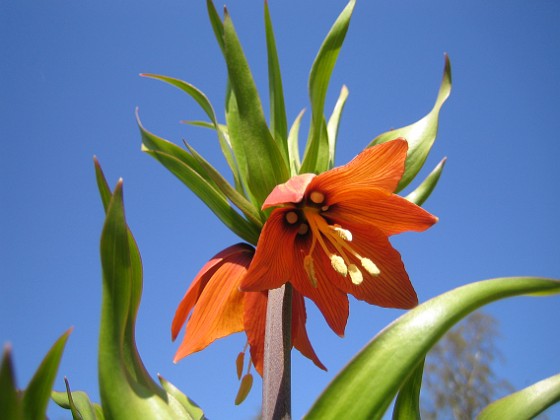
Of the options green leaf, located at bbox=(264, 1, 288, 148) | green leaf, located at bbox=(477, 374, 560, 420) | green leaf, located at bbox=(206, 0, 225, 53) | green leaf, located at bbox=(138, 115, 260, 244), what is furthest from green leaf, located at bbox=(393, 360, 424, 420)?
green leaf, located at bbox=(206, 0, 225, 53)

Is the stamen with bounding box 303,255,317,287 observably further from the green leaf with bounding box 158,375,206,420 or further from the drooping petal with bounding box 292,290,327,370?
the green leaf with bounding box 158,375,206,420

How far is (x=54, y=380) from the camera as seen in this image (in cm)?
47

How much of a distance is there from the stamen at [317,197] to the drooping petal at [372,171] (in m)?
0.01

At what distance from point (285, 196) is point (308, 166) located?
6.3 inches

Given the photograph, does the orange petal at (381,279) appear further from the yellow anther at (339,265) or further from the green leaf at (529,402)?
the green leaf at (529,402)

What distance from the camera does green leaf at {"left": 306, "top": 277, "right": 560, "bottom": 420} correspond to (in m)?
0.52

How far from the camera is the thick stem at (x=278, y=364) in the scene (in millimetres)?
597

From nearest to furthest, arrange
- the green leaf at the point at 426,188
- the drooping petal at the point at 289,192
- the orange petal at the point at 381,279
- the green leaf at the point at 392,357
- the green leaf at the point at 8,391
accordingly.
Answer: the green leaf at the point at 8,391 → the green leaf at the point at 392,357 → the drooping petal at the point at 289,192 → the orange petal at the point at 381,279 → the green leaf at the point at 426,188

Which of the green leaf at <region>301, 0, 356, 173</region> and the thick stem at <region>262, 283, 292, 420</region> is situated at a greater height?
the green leaf at <region>301, 0, 356, 173</region>

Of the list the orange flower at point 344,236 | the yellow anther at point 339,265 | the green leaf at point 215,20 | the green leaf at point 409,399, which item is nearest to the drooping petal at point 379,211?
the orange flower at point 344,236

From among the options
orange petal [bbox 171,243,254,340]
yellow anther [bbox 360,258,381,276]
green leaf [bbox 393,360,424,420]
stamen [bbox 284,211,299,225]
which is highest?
stamen [bbox 284,211,299,225]

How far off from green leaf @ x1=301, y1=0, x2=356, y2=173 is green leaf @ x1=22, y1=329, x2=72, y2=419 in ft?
1.56

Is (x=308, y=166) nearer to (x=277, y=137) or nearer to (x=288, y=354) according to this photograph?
(x=277, y=137)

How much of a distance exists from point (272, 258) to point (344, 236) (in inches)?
5.5
